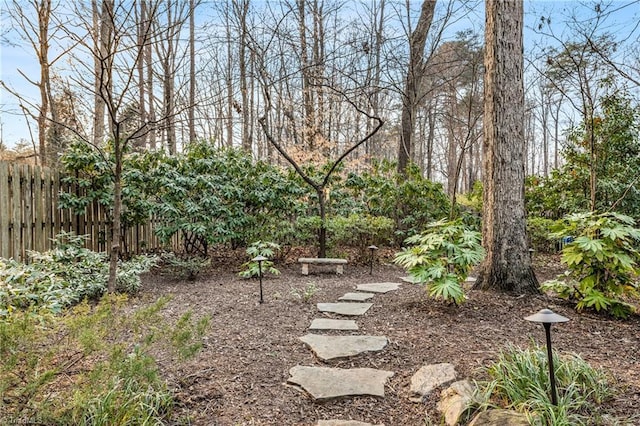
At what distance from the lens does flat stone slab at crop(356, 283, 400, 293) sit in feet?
15.4

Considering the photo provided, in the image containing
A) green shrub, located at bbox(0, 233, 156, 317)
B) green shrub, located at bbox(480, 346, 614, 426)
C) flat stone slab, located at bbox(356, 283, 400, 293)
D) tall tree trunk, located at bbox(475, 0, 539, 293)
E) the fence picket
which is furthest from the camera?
flat stone slab, located at bbox(356, 283, 400, 293)

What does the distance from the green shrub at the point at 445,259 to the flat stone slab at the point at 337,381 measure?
3.76 ft

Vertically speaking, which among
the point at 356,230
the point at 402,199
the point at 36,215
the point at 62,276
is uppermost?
the point at 402,199

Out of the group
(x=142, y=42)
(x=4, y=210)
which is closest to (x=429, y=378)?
(x=142, y=42)

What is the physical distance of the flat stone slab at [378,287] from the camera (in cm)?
468

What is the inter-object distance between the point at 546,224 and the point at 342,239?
4238mm

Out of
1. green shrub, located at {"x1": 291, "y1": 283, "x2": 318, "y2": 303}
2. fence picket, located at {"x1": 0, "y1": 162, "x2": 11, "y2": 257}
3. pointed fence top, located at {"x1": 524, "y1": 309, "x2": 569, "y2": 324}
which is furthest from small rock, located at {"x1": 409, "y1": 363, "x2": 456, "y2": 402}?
fence picket, located at {"x1": 0, "y1": 162, "x2": 11, "y2": 257}

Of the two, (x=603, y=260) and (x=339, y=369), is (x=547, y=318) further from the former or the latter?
(x=603, y=260)

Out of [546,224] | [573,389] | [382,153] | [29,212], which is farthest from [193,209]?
[382,153]

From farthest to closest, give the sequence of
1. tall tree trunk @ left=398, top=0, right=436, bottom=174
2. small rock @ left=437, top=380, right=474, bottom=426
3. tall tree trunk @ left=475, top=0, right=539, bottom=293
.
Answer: tall tree trunk @ left=398, top=0, right=436, bottom=174, tall tree trunk @ left=475, top=0, right=539, bottom=293, small rock @ left=437, top=380, right=474, bottom=426

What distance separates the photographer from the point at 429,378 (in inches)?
91.5

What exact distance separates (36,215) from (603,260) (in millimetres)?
5884

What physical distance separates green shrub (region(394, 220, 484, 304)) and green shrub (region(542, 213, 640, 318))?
80cm

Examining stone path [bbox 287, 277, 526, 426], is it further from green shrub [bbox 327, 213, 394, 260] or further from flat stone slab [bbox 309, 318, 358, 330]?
green shrub [bbox 327, 213, 394, 260]
